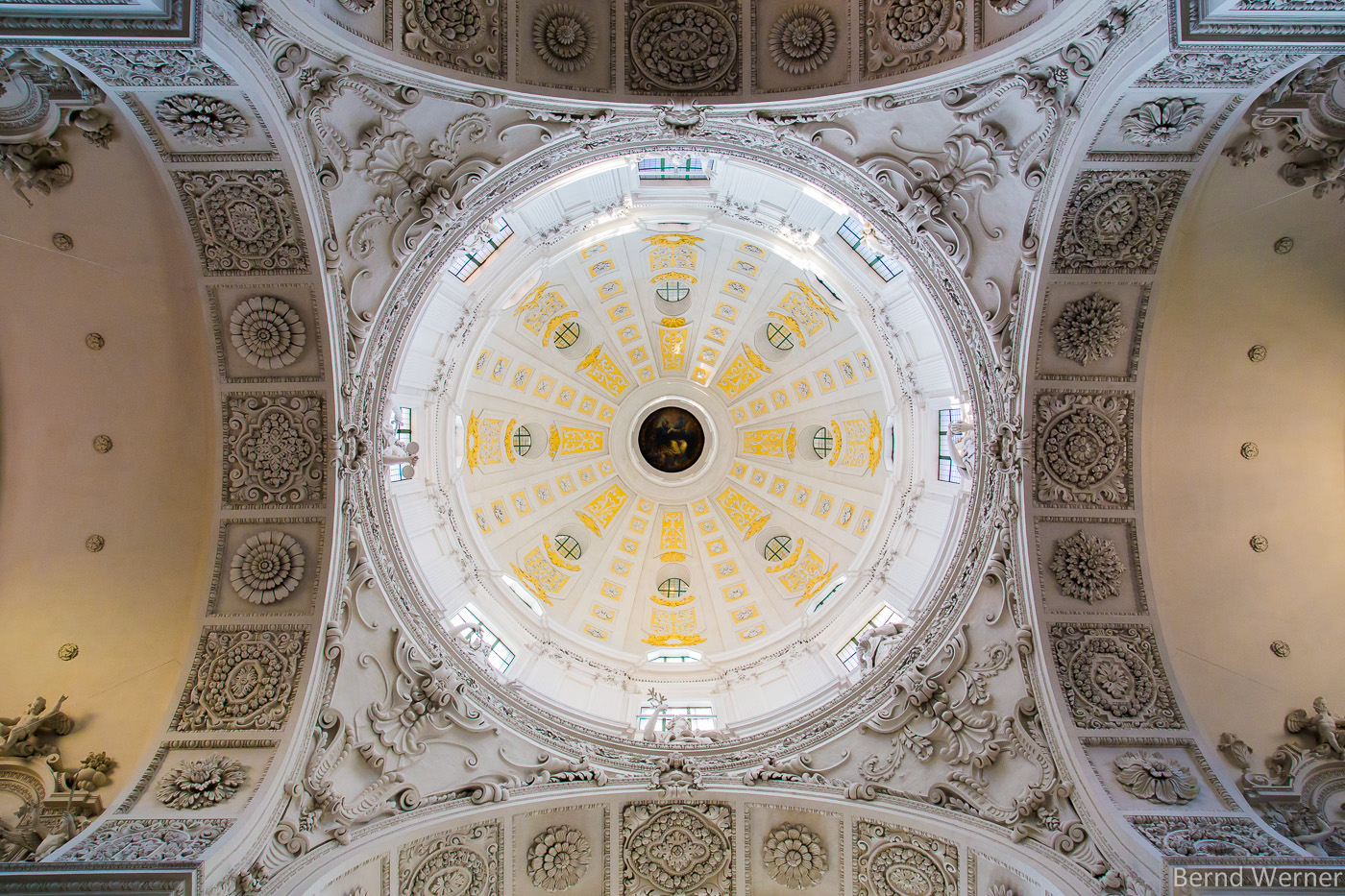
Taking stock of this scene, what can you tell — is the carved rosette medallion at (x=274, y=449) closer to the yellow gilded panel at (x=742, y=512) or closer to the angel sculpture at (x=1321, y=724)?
the yellow gilded panel at (x=742, y=512)

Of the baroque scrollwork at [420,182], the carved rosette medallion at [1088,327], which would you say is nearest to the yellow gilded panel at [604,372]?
the baroque scrollwork at [420,182]

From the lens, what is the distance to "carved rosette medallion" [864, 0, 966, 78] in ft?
46.4

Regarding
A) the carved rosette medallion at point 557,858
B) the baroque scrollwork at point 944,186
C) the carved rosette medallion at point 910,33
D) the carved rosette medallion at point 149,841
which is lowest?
the carved rosette medallion at point 557,858

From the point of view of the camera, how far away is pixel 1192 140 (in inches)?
555

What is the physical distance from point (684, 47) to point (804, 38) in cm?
253

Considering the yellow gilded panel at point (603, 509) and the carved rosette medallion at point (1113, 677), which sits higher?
the yellow gilded panel at point (603, 509)

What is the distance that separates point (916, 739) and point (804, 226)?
518 inches

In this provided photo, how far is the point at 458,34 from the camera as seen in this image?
47.6 feet

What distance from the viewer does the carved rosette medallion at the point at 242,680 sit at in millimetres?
15297

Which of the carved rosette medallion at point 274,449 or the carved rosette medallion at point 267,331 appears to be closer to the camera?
the carved rosette medallion at point 267,331

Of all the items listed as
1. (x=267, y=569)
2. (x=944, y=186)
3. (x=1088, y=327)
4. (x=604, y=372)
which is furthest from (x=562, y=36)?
(x=604, y=372)

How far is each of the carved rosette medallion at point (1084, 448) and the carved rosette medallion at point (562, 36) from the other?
41.9ft

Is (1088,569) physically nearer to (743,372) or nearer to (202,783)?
(743,372)

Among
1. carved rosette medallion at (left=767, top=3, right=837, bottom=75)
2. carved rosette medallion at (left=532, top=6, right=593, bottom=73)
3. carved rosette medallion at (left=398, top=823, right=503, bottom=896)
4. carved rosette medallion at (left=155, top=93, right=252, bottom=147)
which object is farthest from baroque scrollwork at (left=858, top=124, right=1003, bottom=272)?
carved rosette medallion at (left=398, top=823, right=503, bottom=896)
